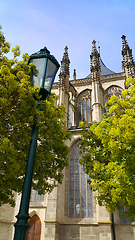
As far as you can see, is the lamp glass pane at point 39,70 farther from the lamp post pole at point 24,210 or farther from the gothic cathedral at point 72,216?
the gothic cathedral at point 72,216

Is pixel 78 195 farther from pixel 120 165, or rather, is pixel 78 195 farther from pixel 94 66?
pixel 94 66

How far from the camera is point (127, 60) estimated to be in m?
19.7

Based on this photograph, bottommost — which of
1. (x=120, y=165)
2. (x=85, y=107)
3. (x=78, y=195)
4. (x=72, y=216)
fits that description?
(x=72, y=216)

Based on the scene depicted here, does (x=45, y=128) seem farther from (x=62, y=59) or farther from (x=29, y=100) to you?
(x=62, y=59)

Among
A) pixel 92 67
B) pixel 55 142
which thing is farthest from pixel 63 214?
pixel 92 67

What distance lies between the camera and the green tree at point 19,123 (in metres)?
5.91

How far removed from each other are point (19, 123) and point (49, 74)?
304cm

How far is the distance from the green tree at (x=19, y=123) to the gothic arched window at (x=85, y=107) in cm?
1267

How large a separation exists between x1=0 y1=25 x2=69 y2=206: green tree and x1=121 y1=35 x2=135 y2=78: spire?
13.0 m

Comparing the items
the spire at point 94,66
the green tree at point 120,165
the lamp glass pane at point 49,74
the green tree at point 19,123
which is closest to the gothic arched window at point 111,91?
the spire at point 94,66

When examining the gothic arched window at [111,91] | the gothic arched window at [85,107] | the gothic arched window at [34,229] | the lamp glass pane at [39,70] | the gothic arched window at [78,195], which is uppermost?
the gothic arched window at [111,91]

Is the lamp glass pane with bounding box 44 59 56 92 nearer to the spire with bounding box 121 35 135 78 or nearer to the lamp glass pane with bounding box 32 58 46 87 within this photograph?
the lamp glass pane with bounding box 32 58 46 87

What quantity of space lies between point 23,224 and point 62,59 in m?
19.9

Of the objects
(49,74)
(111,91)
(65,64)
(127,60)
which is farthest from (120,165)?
(111,91)
